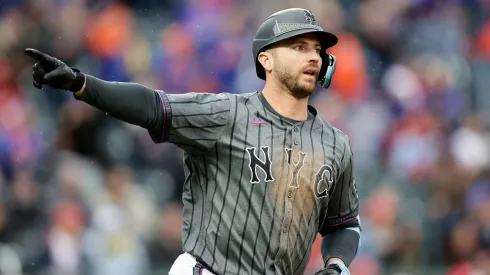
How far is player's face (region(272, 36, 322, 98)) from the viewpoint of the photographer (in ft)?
16.2

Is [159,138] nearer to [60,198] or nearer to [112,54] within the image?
[60,198]

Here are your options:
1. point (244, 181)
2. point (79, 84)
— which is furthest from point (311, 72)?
point (79, 84)

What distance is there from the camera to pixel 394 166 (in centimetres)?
954

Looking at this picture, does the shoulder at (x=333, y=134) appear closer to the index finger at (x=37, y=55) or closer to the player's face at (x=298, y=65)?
the player's face at (x=298, y=65)

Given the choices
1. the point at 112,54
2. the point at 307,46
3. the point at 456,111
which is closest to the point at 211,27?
the point at 112,54

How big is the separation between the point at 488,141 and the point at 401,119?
90cm

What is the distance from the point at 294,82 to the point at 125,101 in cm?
95

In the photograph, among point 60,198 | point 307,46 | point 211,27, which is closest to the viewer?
point 307,46

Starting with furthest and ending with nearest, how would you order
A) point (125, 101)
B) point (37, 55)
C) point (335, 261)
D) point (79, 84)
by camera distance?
point (335, 261), point (125, 101), point (79, 84), point (37, 55)

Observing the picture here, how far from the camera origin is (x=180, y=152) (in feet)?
30.7

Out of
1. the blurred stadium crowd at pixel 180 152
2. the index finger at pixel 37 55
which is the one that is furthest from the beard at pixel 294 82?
the blurred stadium crowd at pixel 180 152

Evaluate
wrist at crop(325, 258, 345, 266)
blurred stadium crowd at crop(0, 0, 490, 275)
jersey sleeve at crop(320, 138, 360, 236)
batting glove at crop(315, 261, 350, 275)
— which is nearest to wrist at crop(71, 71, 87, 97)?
jersey sleeve at crop(320, 138, 360, 236)

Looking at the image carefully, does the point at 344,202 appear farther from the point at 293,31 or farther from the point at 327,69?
the point at 293,31

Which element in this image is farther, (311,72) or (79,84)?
(311,72)
